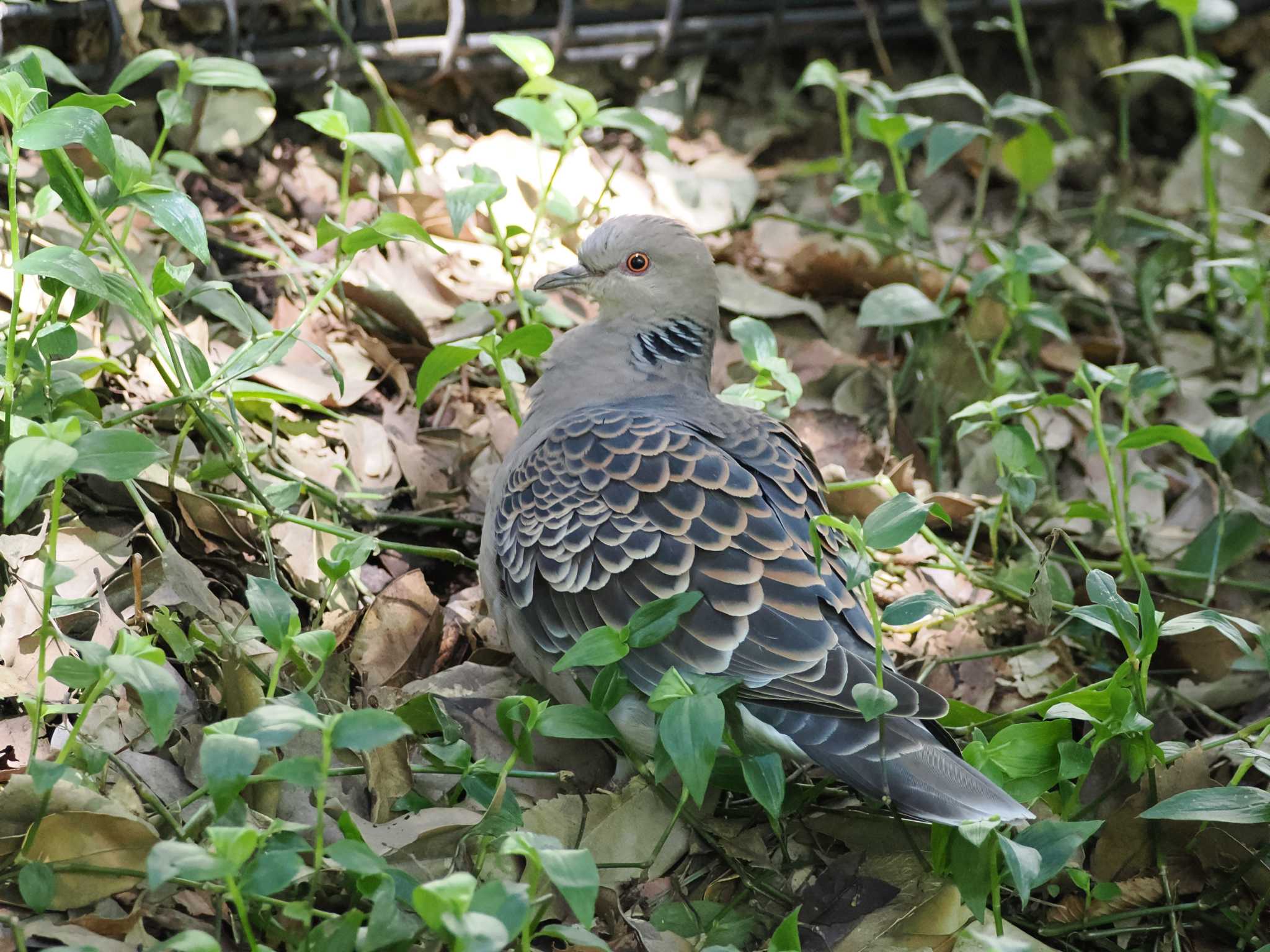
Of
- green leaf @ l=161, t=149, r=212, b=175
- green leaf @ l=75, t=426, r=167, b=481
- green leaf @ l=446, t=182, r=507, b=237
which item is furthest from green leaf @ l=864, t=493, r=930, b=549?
green leaf @ l=161, t=149, r=212, b=175

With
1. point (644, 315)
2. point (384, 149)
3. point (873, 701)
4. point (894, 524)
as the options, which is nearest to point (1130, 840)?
point (873, 701)

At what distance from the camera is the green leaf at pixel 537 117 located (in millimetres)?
3527

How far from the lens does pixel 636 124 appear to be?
144 inches

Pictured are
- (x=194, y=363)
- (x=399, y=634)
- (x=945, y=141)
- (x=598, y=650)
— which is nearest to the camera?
(x=598, y=650)

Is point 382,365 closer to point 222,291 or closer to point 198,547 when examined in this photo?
point 222,291

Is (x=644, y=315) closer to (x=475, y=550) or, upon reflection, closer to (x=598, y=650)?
(x=475, y=550)

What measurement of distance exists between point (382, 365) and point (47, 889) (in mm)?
1943

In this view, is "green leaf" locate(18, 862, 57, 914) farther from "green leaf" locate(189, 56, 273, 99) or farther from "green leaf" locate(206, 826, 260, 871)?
"green leaf" locate(189, 56, 273, 99)

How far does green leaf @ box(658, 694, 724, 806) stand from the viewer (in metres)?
2.15

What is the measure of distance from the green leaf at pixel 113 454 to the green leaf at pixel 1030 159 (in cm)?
319

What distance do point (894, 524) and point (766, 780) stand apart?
20.1 inches

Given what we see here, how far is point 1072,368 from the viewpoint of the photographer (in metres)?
4.33

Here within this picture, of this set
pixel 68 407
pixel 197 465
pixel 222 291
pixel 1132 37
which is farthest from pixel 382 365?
pixel 1132 37

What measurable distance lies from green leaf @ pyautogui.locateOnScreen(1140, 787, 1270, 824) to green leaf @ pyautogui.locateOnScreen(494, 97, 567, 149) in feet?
7.23
